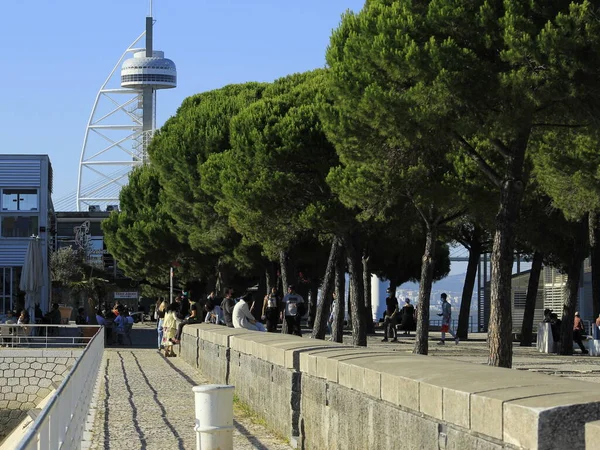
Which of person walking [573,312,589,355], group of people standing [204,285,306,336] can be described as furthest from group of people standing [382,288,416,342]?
group of people standing [204,285,306,336]

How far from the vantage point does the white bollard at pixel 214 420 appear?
9084 mm

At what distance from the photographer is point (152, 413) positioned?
50.9 ft

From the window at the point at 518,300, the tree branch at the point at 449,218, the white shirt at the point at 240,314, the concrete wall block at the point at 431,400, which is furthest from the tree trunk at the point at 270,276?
the concrete wall block at the point at 431,400

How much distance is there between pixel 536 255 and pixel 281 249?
335 inches

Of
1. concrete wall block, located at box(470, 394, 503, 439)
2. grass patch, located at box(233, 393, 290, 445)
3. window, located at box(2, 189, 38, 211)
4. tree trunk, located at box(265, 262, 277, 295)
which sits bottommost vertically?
grass patch, located at box(233, 393, 290, 445)

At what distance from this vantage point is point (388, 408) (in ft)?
24.7

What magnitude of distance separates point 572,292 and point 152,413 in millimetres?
17552

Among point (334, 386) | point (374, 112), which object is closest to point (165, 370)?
point (374, 112)

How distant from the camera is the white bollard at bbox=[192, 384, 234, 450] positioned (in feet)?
Answer: 29.8

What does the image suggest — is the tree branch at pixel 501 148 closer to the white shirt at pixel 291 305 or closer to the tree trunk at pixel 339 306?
the white shirt at pixel 291 305

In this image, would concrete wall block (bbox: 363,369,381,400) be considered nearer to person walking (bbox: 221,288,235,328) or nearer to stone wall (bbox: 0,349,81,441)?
person walking (bbox: 221,288,235,328)

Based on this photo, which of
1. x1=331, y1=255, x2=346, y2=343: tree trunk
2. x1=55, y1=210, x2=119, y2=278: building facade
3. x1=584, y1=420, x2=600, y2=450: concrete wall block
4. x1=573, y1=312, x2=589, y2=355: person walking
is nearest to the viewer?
x1=584, y1=420, x2=600, y2=450: concrete wall block

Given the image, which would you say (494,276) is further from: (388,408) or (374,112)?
(388,408)

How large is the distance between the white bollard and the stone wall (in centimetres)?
2239
